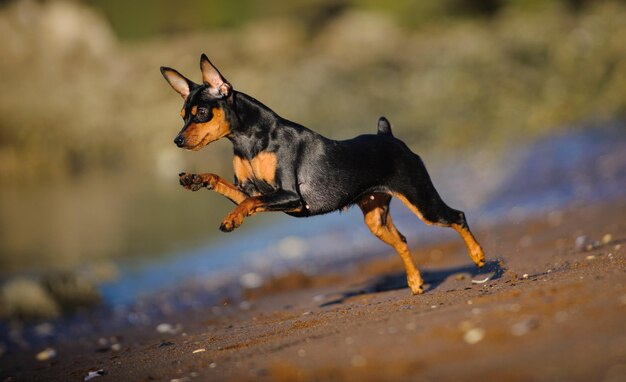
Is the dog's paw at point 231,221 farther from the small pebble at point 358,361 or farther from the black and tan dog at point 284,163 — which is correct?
the small pebble at point 358,361

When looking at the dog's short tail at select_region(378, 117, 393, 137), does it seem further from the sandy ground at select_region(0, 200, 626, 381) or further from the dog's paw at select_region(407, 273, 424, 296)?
the sandy ground at select_region(0, 200, 626, 381)

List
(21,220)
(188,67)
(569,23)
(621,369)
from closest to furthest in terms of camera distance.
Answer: (621,369) < (21,220) < (569,23) < (188,67)

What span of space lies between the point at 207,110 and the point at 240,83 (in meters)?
30.3

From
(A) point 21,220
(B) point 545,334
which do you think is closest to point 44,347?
(B) point 545,334

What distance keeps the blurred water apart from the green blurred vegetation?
1.72 m

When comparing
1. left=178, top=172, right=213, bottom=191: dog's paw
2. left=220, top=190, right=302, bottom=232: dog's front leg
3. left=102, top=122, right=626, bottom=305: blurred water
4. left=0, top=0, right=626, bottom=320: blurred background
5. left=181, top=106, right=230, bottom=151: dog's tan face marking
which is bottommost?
left=220, top=190, right=302, bottom=232: dog's front leg

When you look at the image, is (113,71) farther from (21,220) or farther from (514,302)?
(514,302)

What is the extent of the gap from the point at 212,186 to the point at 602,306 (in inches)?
135

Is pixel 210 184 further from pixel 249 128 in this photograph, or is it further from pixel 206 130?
pixel 249 128

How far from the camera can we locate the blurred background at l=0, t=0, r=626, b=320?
20703 mm

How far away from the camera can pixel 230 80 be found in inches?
1479

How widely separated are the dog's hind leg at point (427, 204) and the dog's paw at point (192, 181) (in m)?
1.75

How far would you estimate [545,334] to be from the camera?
180 inches

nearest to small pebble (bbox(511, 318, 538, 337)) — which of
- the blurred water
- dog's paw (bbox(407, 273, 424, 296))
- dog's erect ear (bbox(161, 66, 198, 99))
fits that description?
dog's paw (bbox(407, 273, 424, 296))
